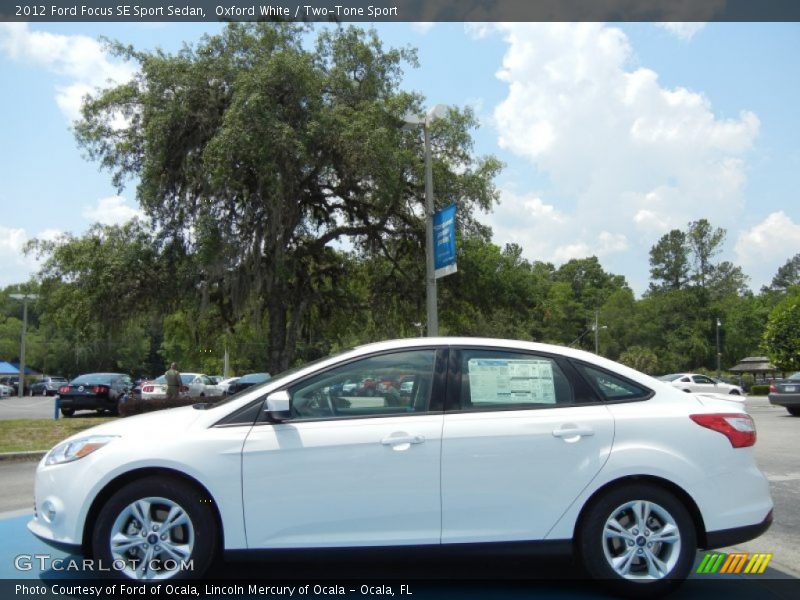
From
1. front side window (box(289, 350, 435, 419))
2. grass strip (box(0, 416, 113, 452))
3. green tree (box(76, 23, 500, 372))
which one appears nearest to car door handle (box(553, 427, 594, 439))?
front side window (box(289, 350, 435, 419))

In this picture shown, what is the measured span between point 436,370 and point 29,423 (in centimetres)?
1567

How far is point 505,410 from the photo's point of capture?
446 cm

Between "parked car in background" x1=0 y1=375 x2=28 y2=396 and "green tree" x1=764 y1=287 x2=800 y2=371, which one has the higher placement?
"green tree" x1=764 y1=287 x2=800 y2=371

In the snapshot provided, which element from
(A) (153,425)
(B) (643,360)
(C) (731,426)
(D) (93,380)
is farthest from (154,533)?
(B) (643,360)

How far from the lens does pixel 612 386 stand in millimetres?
4629

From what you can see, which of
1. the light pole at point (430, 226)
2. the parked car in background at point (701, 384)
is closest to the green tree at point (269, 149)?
the light pole at point (430, 226)

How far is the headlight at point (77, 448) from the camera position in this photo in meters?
4.36

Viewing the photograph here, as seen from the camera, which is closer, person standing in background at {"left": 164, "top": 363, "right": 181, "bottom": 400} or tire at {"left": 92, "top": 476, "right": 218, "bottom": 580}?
tire at {"left": 92, "top": 476, "right": 218, "bottom": 580}

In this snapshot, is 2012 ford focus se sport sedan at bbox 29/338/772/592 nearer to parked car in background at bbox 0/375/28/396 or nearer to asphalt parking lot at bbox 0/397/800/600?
asphalt parking lot at bbox 0/397/800/600

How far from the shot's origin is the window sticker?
4535 mm

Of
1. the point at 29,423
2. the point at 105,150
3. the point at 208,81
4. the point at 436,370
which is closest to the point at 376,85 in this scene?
the point at 208,81

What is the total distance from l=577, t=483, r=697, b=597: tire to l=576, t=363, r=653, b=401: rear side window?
59 cm

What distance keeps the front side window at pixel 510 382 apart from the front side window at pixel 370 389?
10.4 inches

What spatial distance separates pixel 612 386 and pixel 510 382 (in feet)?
2.25
